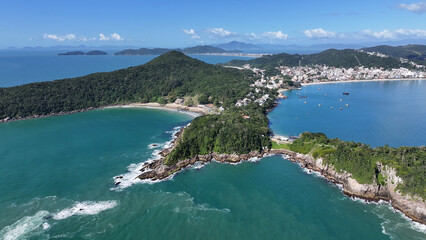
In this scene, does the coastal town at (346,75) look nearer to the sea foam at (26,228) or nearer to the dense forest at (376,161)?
the dense forest at (376,161)

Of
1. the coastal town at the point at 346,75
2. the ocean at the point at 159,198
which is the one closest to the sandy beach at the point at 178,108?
the ocean at the point at 159,198

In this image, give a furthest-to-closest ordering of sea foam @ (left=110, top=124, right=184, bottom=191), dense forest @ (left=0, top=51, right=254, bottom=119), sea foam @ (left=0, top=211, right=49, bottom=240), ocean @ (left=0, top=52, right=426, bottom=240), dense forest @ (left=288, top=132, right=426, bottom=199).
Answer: dense forest @ (left=0, top=51, right=254, bottom=119)
sea foam @ (left=110, top=124, right=184, bottom=191)
dense forest @ (left=288, top=132, right=426, bottom=199)
ocean @ (left=0, top=52, right=426, bottom=240)
sea foam @ (left=0, top=211, right=49, bottom=240)

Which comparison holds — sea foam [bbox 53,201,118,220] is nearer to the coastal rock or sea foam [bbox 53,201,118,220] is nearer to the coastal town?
the coastal rock

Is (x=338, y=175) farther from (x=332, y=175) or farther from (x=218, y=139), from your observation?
(x=218, y=139)

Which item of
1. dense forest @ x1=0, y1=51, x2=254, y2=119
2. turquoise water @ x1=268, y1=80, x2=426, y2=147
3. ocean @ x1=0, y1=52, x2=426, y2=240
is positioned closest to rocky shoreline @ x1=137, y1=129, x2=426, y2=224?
ocean @ x1=0, y1=52, x2=426, y2=240

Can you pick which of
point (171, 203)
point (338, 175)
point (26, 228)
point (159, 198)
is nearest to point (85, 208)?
point (26, 228)

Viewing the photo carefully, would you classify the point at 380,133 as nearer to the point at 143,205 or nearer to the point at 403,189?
the point at 403,189
